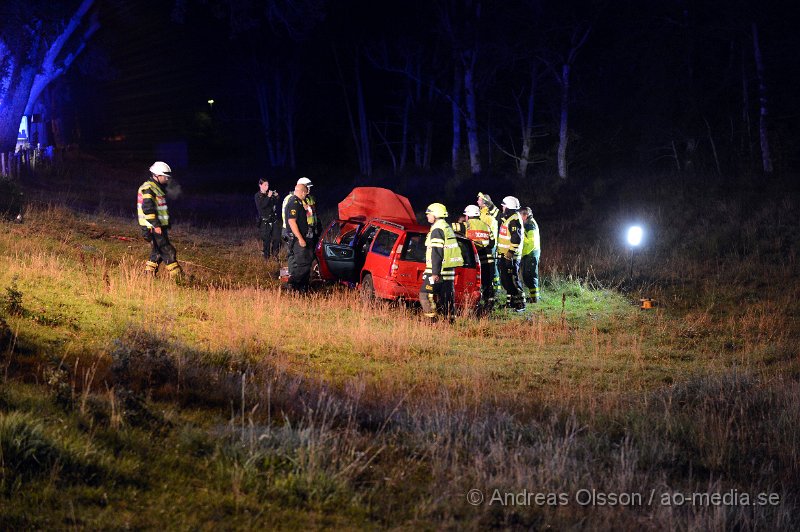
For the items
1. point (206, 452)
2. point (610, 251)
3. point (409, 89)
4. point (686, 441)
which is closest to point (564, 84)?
point (610, 251)

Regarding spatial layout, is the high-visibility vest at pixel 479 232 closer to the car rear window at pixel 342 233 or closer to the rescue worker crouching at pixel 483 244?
the rescue worker crouching at pixel 483 244

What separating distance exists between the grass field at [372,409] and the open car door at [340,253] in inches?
26.9

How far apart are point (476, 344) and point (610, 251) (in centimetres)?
983

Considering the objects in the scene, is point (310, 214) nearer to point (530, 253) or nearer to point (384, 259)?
point (384, 259)

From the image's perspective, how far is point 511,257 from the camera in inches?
548

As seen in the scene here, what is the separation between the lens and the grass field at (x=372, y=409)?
15.8 feet

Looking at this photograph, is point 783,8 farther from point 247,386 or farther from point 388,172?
point 247,386

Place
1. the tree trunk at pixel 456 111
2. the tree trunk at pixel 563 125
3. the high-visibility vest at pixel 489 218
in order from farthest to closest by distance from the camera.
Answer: the tree trunk at pixel 456 111, the tree trunk at pixel 563 125, the high-visibility vest at pixel 489 218

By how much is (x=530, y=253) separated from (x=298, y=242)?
13.7 feet

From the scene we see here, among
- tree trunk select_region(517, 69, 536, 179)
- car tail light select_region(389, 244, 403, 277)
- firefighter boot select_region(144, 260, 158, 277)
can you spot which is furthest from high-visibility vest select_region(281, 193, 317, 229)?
tree trunk select_region(517, 69, 536, 179)

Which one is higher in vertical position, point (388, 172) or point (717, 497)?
point (388, 172)

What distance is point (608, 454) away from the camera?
628 centimetres

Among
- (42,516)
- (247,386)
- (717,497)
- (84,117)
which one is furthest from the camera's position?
(84,117)

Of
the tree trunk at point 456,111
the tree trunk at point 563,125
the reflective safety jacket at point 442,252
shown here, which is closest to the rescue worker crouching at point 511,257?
the reflective safety jacket at point 442,252
